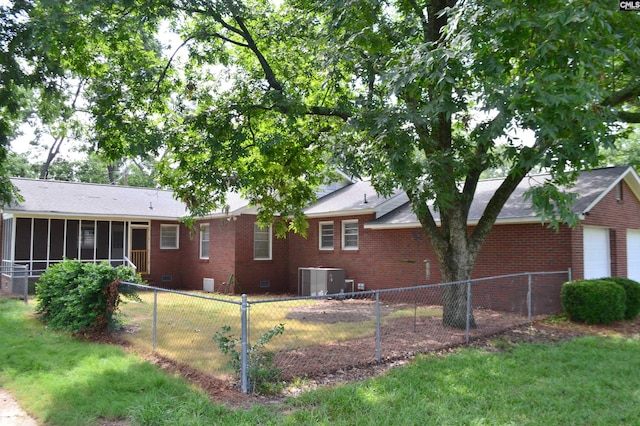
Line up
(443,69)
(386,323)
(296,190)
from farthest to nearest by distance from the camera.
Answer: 1. (296,190)
2. (386,323)
3. (443,69)

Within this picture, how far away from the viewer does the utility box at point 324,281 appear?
55.7 ft

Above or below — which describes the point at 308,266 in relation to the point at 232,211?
below

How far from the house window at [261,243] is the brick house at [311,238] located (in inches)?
1.6

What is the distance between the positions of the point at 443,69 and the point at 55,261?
58.6ft

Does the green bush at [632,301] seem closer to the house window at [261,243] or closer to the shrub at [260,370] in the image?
the shrub at [260,370]

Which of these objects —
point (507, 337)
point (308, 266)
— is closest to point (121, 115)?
point (507, 337)

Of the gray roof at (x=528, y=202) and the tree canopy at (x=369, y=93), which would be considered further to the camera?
the gray roof at (x=528, y=202)

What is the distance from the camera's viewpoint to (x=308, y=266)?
753 inches

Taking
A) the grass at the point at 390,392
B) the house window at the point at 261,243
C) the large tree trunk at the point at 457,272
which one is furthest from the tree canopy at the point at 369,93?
the house window at the point at 261,243

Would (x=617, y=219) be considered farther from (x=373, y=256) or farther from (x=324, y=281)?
(x=324, y=281)

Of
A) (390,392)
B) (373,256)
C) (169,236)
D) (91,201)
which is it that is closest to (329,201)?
(373,256)

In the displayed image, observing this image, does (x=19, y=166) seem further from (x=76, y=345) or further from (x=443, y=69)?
(x=443, y=69)

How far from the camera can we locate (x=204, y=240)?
67.8ft

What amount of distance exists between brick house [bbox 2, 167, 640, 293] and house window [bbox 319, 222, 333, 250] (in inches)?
1.6
